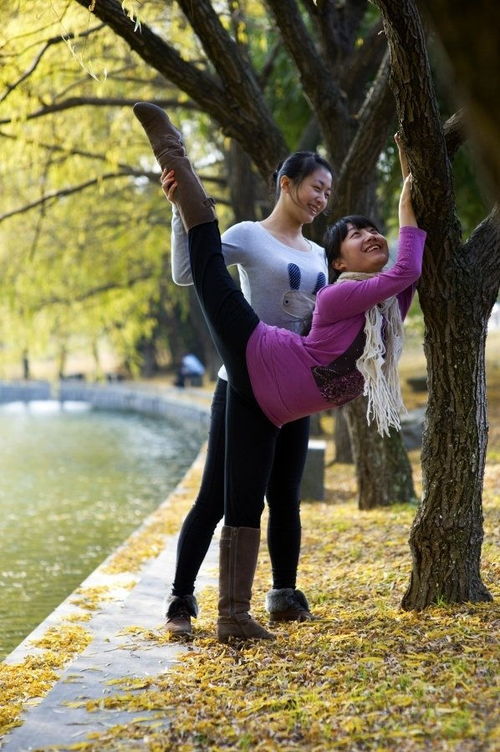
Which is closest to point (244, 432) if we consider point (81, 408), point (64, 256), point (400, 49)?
point (400, 49)

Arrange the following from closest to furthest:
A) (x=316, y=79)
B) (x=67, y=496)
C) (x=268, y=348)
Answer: (x=268, y=348), (x=316, y=79), (x=67, y=496)

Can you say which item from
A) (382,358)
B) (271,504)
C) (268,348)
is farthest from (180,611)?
(382,358)

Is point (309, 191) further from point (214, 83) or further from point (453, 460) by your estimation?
point (214, 83)

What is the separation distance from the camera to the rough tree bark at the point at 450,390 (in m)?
3.42

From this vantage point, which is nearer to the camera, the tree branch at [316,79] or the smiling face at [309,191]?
the smiling face at [309,191]

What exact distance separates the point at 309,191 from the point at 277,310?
48 cm

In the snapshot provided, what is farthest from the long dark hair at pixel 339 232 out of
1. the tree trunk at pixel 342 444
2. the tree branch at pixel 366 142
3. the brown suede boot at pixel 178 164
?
the tree trunk at pixel 342 444

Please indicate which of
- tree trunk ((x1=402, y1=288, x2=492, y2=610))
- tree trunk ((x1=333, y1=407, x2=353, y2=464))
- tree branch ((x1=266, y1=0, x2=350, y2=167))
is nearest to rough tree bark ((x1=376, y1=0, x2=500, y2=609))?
tree trunk ((x1=402, y1=288, x2=492, y2=610))

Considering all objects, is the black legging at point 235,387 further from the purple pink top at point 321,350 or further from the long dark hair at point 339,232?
the long dark hair at point 339,232

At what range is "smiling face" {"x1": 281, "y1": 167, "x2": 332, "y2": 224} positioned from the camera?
11.6 ft

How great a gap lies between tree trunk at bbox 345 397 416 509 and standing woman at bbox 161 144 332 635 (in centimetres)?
321

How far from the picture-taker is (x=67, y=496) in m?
10.6

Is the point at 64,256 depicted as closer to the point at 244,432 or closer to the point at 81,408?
the point at 244,432

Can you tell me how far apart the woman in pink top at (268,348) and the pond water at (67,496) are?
2.05 meters
